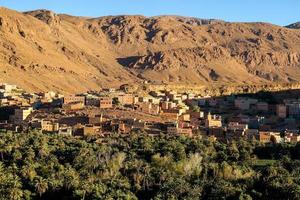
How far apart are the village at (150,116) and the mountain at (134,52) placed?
18266 millimetres

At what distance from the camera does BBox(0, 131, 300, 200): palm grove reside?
29062 mm

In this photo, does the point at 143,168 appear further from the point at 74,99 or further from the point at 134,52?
the point at 134,52

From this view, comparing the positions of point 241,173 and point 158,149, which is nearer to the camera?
point 241,173

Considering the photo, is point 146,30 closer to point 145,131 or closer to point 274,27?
point 274,27

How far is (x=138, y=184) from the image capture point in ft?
99.9

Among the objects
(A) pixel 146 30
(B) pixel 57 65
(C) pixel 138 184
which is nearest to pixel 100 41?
(A) pixel 146 30

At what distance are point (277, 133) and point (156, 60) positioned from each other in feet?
200

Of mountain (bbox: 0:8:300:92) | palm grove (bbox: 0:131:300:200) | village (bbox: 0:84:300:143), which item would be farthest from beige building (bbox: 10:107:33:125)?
mountain (bbox: 0:8:300:92)

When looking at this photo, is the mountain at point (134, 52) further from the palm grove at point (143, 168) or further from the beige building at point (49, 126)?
the palm grove at point (143, 168)

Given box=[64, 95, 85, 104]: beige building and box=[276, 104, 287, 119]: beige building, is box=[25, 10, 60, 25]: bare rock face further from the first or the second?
box=[276, 104, 287, 119]: beige building

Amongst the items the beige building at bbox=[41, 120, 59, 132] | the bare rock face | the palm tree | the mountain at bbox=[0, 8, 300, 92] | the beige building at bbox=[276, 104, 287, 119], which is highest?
the bare rock face

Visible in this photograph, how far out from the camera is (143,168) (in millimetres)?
32844

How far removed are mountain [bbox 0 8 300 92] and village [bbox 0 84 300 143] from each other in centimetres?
1827

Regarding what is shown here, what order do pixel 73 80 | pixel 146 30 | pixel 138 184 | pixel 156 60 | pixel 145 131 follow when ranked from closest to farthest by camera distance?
pixel 138 184
pixel 145 131
pixel 73 80
pixel 156 60
pixel 146 30
